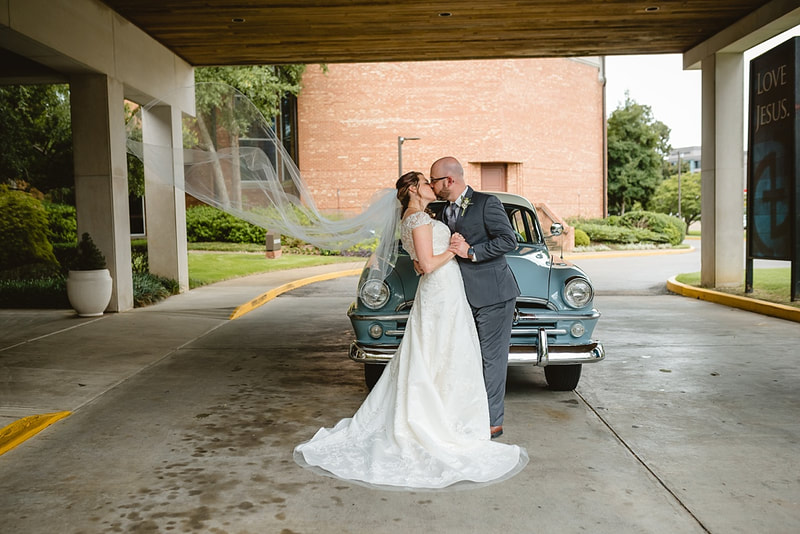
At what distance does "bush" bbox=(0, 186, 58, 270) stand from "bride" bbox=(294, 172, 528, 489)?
13.9 metres

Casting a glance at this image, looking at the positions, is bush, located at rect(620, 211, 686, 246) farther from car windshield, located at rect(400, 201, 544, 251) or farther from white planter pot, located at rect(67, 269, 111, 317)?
car windshield, located at rect(400, 201, 544, 251)

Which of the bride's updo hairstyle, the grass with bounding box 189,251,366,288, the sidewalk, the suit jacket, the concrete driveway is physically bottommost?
the concrete driveway

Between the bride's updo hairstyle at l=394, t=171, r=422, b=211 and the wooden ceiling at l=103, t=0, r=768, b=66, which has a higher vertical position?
the wooden ceiling at l=103, t=0, r=768, b=66

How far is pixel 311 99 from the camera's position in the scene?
1235 inches

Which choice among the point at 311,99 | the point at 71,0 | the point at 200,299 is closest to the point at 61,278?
the point at 200,299

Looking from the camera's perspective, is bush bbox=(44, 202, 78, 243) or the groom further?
bush bbox=(44, 202, 78, 243)

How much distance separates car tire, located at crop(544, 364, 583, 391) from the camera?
21.1ft

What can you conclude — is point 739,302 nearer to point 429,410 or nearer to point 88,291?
point 429,410

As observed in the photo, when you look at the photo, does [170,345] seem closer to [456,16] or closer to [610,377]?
[610,377]

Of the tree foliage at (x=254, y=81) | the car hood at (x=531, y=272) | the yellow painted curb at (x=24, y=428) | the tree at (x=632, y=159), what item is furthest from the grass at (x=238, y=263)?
the tree at (x=632, y=159)

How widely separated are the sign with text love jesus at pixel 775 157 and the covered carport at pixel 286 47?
0.86 meters

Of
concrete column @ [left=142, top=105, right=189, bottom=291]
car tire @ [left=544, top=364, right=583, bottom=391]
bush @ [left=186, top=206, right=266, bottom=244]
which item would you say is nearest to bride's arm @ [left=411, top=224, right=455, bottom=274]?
car tire @ [left=544, top=364, right=583, bottom=391]

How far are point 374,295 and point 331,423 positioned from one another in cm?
113

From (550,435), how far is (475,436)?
721 mm
